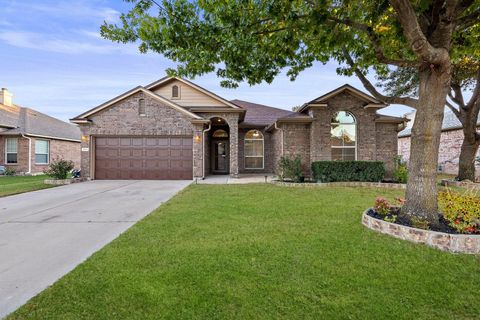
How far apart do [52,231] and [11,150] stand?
18885 millimetres

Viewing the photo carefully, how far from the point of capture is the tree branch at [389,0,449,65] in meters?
4.24

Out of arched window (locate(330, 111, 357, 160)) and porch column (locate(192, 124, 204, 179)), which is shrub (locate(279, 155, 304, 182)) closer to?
arched window (locate(330, 111, 357, 160))

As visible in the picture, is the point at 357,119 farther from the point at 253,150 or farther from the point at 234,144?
the point at 253,150

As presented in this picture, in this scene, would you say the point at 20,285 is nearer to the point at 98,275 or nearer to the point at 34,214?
the point at 98,275

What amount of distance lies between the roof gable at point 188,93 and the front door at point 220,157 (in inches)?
144

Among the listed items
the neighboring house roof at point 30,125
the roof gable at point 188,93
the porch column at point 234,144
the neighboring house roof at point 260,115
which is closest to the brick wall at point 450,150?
the neighboring house roof at point 260,115

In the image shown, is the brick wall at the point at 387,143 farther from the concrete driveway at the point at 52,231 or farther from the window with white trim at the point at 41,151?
the window with white trim at the point at 41,151

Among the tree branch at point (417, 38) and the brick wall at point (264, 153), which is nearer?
the tree branch at point (417, 38)

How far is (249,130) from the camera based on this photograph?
16.8 metres

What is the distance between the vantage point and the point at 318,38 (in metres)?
6.40

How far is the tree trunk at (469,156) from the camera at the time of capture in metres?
11.8

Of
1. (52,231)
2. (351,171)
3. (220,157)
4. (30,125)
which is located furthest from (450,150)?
(30,125)

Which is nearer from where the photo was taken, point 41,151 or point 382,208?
point 382,208

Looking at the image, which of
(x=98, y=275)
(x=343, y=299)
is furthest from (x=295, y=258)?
(x=98, y=275)
